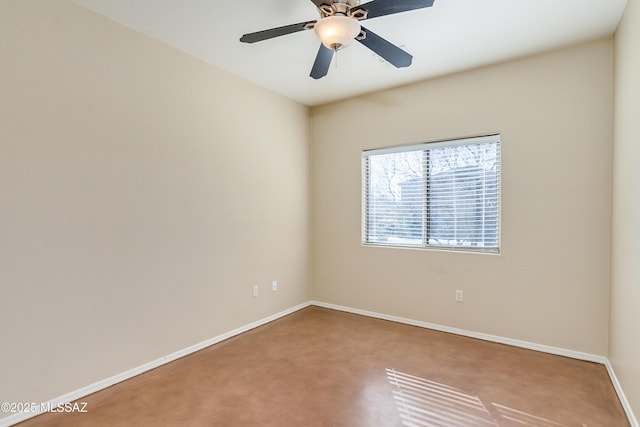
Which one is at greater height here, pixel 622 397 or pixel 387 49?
pixel 387 49

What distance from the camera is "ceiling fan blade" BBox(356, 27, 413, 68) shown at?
203 centimetres

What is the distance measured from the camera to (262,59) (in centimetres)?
295

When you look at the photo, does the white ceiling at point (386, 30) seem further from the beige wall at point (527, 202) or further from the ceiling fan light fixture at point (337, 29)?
the ceiling fan light fixture at point (337, 29)

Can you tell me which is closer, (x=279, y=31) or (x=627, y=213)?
(x=279, y=31)

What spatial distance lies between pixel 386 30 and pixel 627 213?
81.7 inches

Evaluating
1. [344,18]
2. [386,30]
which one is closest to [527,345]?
[386,30]

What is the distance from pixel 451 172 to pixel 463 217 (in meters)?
0.48

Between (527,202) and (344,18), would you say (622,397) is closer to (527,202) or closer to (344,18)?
(527,202)

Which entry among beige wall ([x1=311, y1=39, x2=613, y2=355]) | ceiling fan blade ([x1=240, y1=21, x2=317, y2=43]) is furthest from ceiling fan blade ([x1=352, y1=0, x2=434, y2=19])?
beige wall ([x1=311, y1=39, x2=613, y2=355])

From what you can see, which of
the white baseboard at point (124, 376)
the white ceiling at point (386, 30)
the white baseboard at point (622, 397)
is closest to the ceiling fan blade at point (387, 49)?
the white ceiling at point (386, 30)

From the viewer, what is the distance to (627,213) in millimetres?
2072

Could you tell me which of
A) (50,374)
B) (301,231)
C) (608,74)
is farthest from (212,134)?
(608,74)

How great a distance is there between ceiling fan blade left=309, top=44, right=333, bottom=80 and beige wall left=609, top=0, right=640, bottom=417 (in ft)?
5.99

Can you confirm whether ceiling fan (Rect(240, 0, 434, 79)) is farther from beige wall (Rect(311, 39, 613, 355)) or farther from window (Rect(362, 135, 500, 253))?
window (Rect(362, 135, 500, 253))
